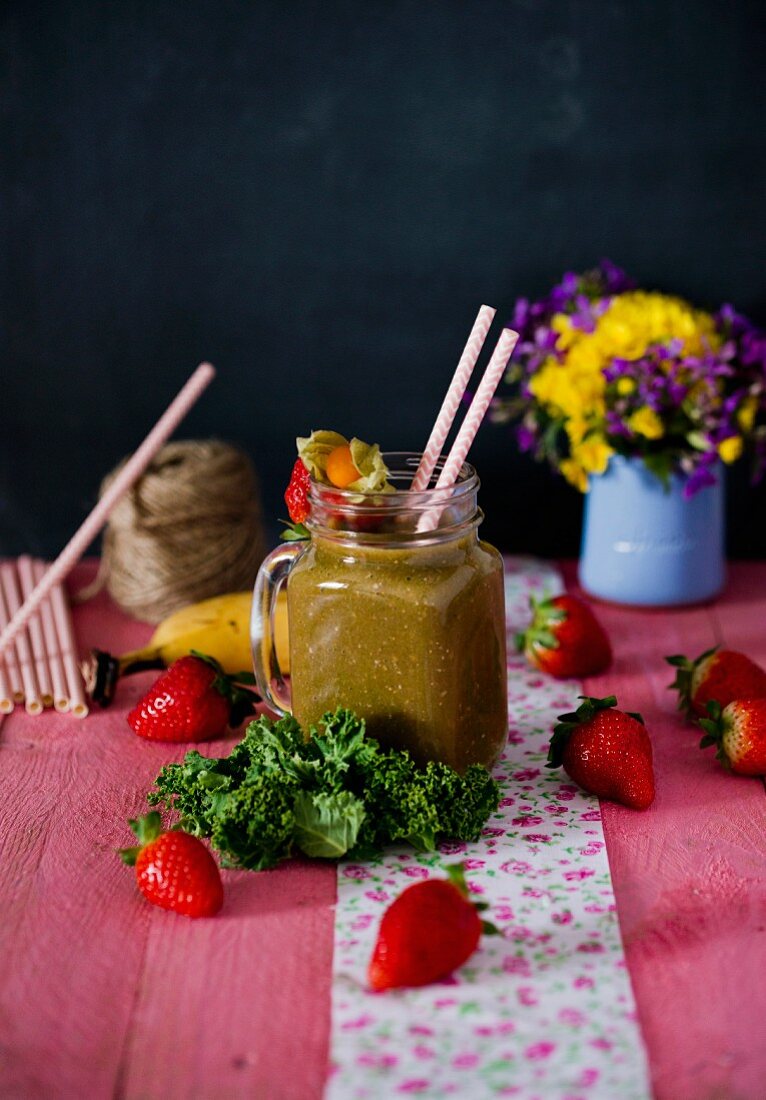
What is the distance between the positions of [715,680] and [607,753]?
23 centimetres

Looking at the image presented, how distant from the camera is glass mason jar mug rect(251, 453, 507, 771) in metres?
1.09

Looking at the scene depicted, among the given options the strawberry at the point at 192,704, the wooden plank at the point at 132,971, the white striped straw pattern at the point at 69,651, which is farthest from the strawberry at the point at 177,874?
the white striped straw pattern at the point at 69,651

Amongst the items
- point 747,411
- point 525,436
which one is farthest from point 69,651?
point 747,411

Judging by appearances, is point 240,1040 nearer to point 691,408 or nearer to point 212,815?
point 212,815

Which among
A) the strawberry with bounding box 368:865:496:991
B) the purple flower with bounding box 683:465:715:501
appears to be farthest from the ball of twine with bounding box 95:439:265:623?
the strawberry with bounding box 368:865:496:991

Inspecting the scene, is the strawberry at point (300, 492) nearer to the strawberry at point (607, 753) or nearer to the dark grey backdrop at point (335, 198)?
the strawberry at point (607, 753)

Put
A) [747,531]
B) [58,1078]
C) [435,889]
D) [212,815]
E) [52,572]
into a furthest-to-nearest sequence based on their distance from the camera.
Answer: [747,531], [52,572], [212,815], [435,889], [58,1078]

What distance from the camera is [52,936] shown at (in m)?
0.97

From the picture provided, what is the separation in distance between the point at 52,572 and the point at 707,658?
2.53ft

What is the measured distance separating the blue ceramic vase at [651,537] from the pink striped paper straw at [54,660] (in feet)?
2.39

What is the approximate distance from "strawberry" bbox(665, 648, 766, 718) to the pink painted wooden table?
0.04 metres

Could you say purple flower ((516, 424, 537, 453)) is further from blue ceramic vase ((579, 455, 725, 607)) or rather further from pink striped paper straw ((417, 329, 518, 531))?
pink striped paper straw ((417, 329, 518, 531))

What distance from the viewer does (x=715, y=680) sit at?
1.31 metres

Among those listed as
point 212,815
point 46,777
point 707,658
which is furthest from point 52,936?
point 707,658
